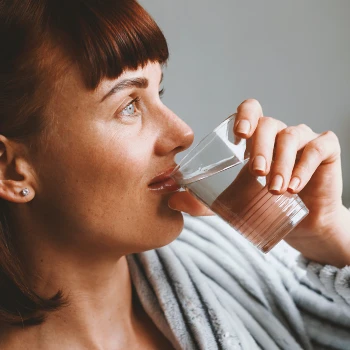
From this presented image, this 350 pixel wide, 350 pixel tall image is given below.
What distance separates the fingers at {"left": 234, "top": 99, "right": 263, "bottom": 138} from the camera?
87 cm

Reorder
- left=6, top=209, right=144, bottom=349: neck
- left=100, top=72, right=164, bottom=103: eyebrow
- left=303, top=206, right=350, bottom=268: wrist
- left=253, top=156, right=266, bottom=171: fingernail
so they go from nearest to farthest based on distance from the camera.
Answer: left=253, top=156, right=266, bottom=171: fingernail < left=100, top=72, right=164, bottom=103: eyebrow < left=6, top=209, right=144, bottom=349: neck < left=303, top=206, right=350, bottom=268: wrist

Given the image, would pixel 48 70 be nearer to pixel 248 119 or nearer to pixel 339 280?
pixel 248 119

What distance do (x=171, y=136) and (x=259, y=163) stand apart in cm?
19

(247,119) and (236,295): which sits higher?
(247,119)

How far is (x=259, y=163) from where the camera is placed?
2.69 ft

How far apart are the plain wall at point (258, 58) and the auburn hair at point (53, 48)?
1.02 meters

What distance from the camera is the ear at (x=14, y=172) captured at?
3.14 feet

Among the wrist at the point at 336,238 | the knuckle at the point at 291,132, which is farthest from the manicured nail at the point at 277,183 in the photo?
the wrist at the point at 336,238

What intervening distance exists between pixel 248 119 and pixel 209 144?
3.7 inches

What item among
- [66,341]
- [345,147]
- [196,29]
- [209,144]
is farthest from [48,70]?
[345,147]

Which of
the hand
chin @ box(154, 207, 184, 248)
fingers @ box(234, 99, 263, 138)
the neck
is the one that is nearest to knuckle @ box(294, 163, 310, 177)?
the hand

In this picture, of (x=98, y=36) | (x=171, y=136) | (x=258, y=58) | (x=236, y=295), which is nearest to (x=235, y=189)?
(x=171, y=136)

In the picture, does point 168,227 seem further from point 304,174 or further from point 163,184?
point 304,174

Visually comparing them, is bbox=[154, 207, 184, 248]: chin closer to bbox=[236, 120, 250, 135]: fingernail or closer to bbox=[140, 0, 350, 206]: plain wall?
bbox=[236, 120, 250, 135]: fingernail
